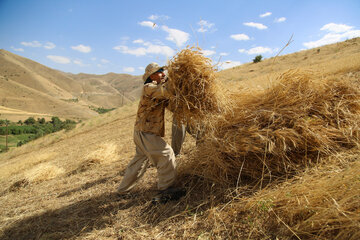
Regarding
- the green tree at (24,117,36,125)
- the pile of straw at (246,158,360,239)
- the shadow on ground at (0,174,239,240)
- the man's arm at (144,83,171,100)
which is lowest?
the green tree at (24,117,36,125)

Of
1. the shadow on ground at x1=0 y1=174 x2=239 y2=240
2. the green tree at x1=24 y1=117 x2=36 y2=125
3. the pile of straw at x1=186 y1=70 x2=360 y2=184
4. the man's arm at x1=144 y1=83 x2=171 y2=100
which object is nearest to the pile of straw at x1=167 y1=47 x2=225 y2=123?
the man's arm at x1=144 y1=83 x2=171 y2=100

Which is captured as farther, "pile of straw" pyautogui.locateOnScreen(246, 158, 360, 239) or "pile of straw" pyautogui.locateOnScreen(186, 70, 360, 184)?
"pile of straw" pyautogui.locateOnScreen(186, 70, 360, 184)

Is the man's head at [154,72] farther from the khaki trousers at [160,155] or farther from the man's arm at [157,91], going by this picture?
the khaki trousers at [160,155]

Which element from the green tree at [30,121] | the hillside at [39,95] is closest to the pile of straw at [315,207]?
the hillside at [39,95]

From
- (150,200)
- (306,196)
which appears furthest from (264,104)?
(150,200)

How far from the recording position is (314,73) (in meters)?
2.77

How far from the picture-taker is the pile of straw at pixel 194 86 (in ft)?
7.18

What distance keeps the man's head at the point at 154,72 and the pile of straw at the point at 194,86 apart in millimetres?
220

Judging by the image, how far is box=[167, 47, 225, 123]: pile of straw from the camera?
2188mm

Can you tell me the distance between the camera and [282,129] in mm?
2146

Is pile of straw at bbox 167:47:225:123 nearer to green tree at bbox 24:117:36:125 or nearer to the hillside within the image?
the hillside

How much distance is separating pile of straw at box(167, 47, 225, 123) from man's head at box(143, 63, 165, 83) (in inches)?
8.7

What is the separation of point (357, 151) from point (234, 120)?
47.1 inches

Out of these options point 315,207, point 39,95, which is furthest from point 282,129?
point 39,95
